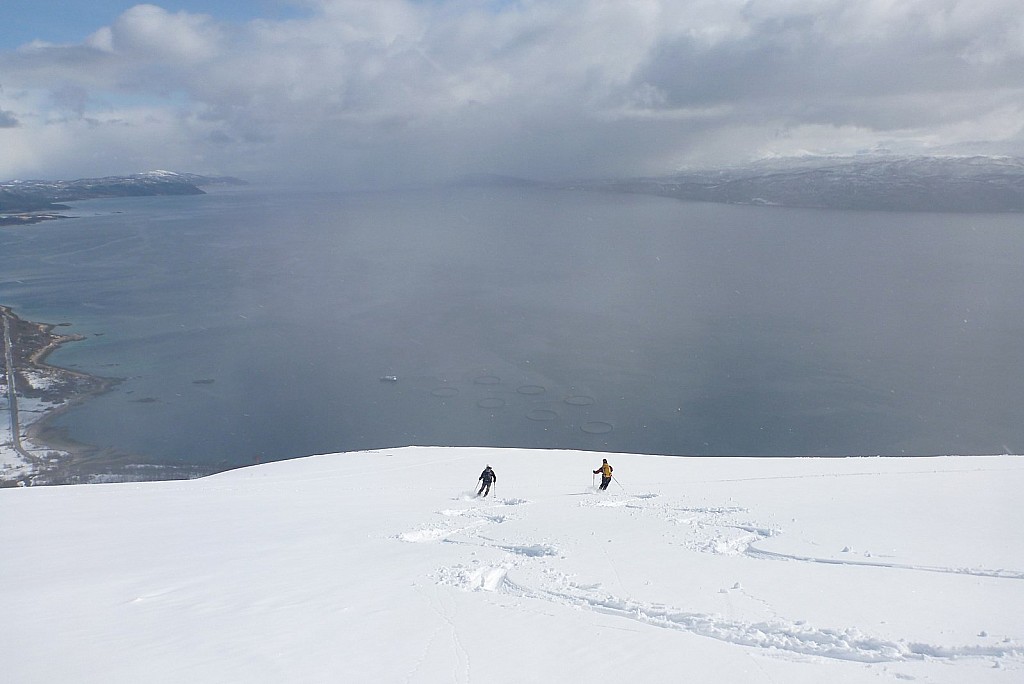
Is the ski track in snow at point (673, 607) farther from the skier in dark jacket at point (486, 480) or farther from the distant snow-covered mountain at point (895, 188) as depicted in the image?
the distant snow-covered mountain at point (895, 188)

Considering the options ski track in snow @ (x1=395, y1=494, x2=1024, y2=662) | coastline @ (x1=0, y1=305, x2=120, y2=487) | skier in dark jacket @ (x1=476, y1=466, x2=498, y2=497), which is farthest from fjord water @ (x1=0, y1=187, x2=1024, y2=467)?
ski track in snow @ (x1=395, y1=494, x2=1024, y2=662)

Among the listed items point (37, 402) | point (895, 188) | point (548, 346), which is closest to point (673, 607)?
point (548, 346)

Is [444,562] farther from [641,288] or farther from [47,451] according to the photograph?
[641,288]

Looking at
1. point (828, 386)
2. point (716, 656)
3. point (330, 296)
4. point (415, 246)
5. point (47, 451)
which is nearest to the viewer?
point (716, 656)

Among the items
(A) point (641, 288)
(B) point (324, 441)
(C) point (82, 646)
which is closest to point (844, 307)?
(A) point (641, 288)

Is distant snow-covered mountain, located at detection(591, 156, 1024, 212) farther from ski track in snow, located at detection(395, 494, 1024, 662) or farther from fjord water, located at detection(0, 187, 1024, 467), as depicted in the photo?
ski track in snow, located at detection(395, 494, 1024, 662)

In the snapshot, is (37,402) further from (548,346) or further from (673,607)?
(673,607)

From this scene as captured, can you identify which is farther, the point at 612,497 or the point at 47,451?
the point at 47,451
